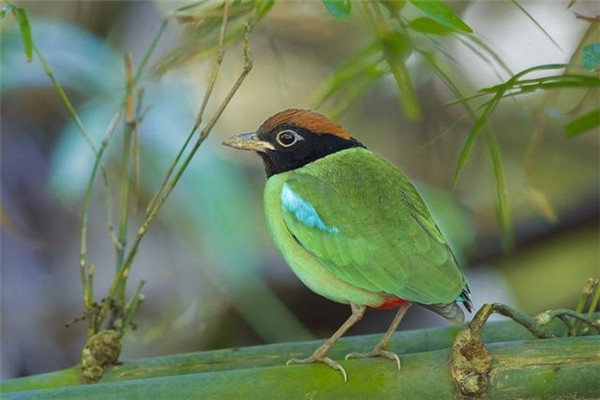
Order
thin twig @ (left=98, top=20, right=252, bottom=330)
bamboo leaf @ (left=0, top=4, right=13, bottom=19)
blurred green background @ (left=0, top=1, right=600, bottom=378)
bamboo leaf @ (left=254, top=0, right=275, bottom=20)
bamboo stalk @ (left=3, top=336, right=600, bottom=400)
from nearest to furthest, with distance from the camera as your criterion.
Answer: bamboo stalk @ (left=3, top=336, right=600, bottom=400), thin twig @ (left=98, top=20, right=252, bottom=330), bamboo leaf @ (left=0, top=4, right=13, bottom=19), bamboo leaf @ (left=254, top=0, right=275, bottom=20), blurred green background @ (left=0, top=1, right=600, bottom=378)

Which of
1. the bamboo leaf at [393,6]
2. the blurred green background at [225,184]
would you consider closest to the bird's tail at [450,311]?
the bamboo leaf at [393,6]

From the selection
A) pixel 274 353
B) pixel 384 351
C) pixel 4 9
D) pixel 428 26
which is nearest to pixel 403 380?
pixel 384 351

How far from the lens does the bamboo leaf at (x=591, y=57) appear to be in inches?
57.7

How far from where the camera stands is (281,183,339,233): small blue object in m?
1.57

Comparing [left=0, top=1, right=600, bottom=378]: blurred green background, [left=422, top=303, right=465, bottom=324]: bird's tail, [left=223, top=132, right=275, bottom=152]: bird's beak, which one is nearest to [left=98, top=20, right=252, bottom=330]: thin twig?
[left=223, top=132, right=275, bottom=152]: bird's beak

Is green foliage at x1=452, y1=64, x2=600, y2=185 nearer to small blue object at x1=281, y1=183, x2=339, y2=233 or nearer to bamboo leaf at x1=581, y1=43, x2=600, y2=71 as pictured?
bamboo leaf at x1=581, y1=43, x2=600, y2=71

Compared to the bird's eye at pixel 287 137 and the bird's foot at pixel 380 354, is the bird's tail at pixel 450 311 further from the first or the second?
the bird's eye at pixel 287 137

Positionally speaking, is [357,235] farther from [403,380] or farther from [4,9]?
[4,9]

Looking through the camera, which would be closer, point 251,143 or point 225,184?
point 251,143

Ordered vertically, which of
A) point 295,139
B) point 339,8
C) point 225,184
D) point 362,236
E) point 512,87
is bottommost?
point 225,184

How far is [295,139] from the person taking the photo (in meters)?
1.70

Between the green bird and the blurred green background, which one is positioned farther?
the blurred green background

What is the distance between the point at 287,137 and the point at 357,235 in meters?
0.23

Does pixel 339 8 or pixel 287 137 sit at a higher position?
pixel 339 8
